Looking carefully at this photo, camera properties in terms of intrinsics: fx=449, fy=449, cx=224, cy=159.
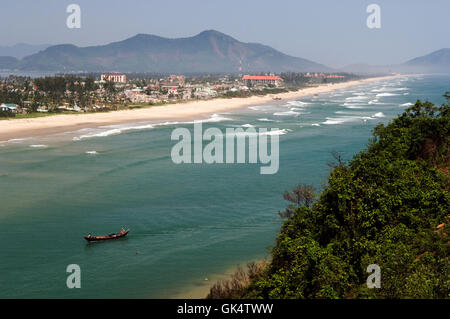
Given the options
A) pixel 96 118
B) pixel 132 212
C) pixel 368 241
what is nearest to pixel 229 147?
pixel 132 212

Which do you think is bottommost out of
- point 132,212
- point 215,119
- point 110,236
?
point 110,236

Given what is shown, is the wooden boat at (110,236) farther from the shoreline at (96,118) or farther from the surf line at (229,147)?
the shoreline at (96,118)

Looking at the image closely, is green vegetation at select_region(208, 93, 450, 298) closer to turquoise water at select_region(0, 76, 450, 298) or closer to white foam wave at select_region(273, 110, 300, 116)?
turquoise water at select_region(0, 76, 450, 298)

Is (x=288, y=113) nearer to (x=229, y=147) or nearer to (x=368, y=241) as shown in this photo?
(x=229, y=147)

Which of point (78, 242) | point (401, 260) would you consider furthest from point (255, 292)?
point (78, 242)

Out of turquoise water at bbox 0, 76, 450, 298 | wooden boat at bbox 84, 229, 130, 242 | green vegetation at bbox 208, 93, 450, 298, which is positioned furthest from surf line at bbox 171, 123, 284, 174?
green vegetation at bbox 208, 93, 450, 298
